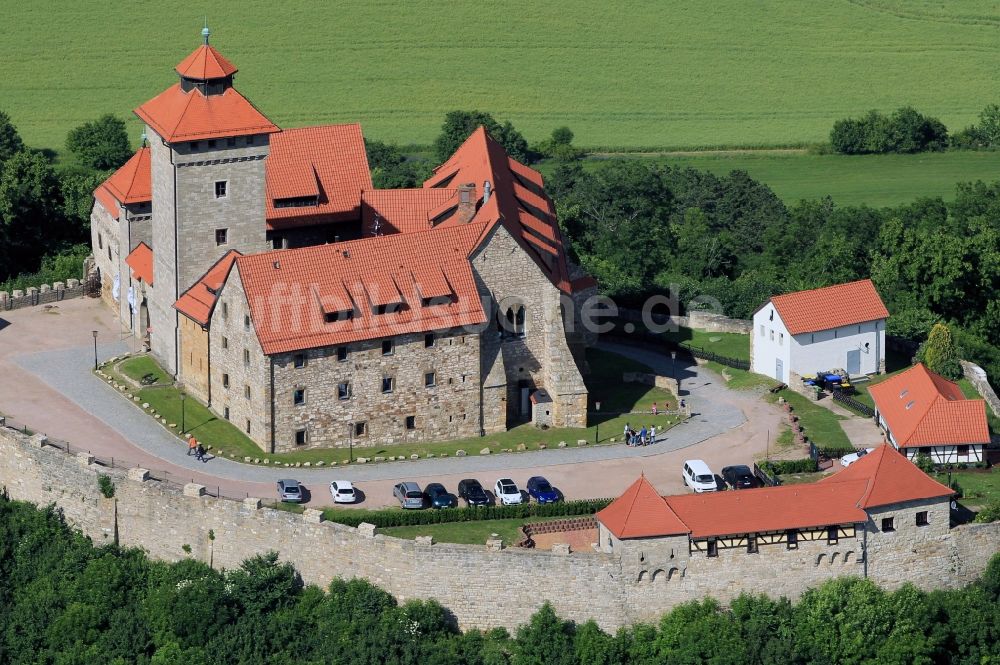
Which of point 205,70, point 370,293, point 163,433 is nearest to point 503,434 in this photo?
point 370,293

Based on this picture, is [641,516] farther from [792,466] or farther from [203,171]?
[203,171]

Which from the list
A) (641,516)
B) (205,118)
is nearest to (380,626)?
(641,516)

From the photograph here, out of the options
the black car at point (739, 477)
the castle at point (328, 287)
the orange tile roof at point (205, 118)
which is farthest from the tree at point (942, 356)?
the orange tile roof at point (205, 118)

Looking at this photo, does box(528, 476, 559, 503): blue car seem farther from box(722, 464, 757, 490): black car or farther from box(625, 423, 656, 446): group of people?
box(722, 464, 757, 490): black car

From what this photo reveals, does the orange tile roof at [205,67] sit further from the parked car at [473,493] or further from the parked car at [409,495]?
the parked car at [473,493]

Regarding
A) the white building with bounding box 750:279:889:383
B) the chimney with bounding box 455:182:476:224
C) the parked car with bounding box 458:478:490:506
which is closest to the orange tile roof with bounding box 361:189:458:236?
the chimney with bounding box 455:182:476:224
